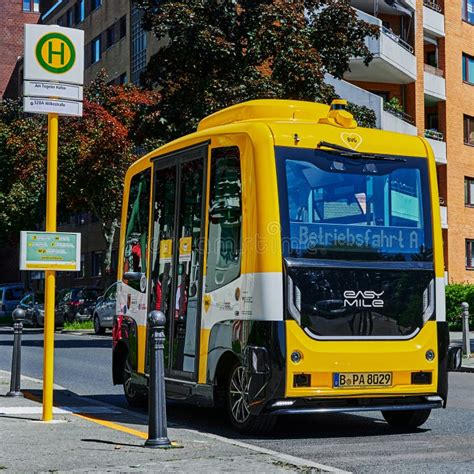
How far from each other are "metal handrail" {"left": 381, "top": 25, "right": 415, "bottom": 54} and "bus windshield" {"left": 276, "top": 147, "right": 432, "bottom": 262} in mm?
28283

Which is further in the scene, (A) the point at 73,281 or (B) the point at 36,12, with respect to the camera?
(B) the point at 36,12

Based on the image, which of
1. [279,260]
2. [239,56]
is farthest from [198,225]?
[239,56]

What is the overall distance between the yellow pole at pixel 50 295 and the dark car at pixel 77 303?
30176mm

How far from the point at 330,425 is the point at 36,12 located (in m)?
76.8

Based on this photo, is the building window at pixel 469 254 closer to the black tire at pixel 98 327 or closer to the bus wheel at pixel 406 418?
the black tire at pixel 98 327

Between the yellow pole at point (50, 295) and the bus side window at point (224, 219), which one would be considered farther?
the yellow pole at point (50, 295)

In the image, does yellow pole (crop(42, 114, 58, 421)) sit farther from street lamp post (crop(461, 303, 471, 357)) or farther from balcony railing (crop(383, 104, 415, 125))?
balcony railing (crop(383, 104, 415, 125))

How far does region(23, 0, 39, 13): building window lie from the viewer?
268 ft

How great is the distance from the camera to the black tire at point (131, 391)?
11875 millimetres

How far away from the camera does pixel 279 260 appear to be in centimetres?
915

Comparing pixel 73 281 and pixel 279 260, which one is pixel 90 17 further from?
pixel 279 260

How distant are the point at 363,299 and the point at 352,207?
876 mm

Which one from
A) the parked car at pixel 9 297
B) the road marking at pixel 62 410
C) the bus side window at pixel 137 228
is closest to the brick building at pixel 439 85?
the parked car at pixel 9 297

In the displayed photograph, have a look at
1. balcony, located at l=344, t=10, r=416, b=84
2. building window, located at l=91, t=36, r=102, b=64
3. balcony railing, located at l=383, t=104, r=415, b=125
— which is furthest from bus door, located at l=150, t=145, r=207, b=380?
building window, located at l=91, t=36, r=102, b=64
